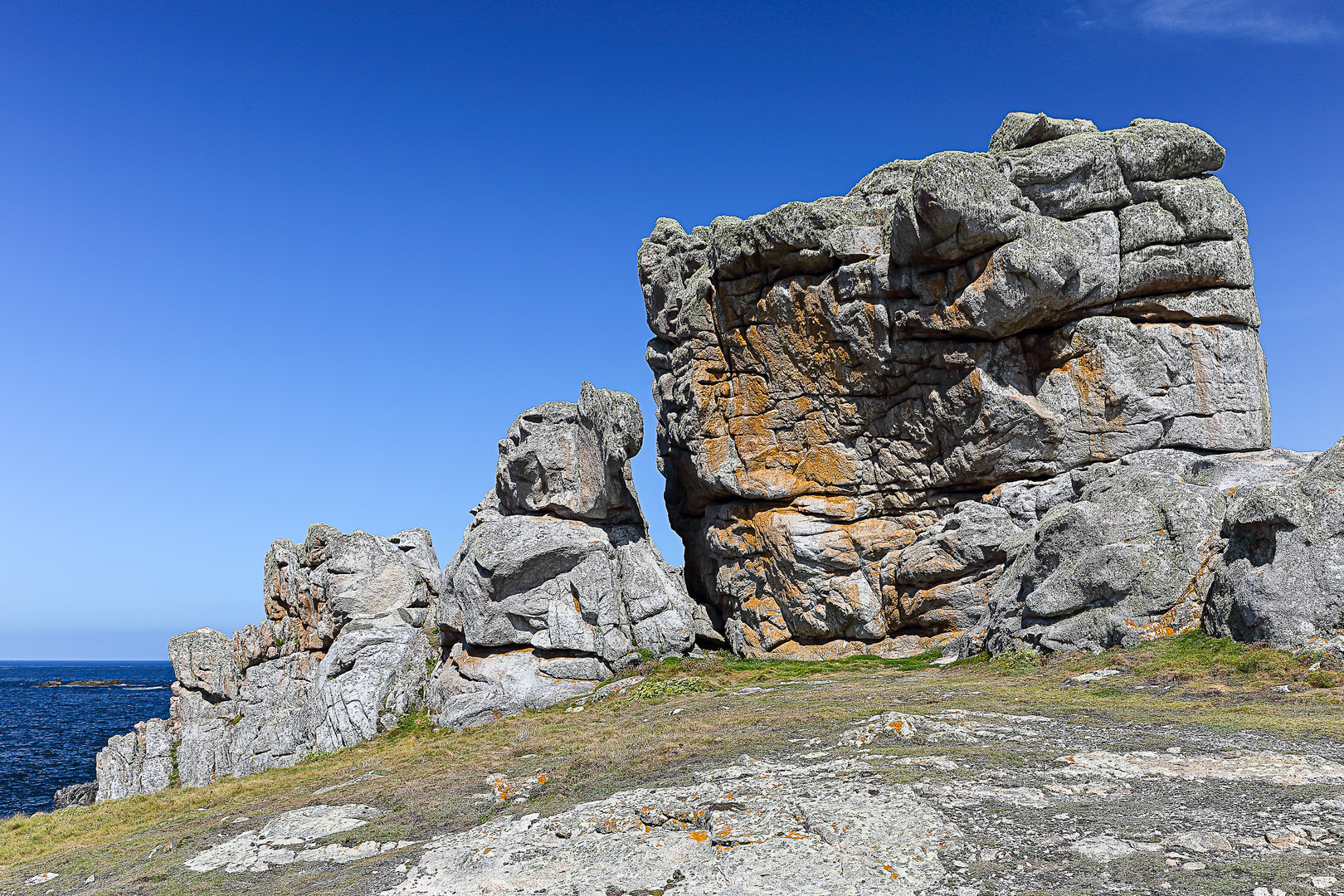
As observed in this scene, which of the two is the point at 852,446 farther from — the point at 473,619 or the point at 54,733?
the point at 54,733

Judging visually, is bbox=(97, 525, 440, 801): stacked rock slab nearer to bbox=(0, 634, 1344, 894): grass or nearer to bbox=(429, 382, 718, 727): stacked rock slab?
bbox=(429, 382, 718, 727): stacked rock slab

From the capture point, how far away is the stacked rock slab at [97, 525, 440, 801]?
33750mm

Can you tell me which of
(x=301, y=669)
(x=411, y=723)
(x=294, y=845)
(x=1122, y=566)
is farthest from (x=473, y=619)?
(x=1122, y=566)

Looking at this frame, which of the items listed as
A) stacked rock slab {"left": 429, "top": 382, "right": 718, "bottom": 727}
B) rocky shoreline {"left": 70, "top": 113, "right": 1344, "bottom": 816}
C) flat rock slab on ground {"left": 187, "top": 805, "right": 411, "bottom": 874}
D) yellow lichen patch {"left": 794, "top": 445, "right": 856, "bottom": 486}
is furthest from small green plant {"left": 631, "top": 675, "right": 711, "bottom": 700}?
yellow lichen patch {"left": 794, "top": 445, "right": 856, "bottom": 486}

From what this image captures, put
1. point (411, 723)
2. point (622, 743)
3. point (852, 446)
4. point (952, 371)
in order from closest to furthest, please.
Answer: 1. point (622, 743)
2. point (411, 723)
3. point (952, 371)
4. point (852, 446)

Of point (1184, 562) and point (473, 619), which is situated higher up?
point (473, 619)

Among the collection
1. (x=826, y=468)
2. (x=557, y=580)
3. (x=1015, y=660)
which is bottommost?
(x=1015, y=660)

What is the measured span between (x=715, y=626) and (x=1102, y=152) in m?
27.9

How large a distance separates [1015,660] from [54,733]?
9471cm

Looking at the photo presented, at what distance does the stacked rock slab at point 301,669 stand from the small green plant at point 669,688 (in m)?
10.4

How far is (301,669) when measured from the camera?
41344 mm

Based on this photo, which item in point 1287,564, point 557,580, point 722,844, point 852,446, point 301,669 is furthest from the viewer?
point 301,669

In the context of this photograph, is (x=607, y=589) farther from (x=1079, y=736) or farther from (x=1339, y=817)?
(x=1339, y=817)

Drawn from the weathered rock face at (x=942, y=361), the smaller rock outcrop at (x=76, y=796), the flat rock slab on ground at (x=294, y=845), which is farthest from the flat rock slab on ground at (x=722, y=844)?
the smaller rock outcrop at (x=76, y=796)
